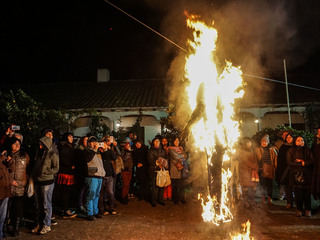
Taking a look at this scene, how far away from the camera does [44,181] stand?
514cm

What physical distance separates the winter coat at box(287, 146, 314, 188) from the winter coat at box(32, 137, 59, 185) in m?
5.76

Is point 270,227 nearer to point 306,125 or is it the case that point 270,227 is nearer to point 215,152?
point 215,152

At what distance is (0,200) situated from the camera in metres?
4.50

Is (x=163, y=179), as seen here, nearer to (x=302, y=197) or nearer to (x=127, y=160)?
(x=127, y=160)

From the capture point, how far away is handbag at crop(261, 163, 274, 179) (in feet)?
24.4

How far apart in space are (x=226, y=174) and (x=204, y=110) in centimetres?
147

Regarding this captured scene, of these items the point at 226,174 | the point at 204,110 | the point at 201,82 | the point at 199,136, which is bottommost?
the point at 226,174

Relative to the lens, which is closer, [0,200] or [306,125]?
[0,200]

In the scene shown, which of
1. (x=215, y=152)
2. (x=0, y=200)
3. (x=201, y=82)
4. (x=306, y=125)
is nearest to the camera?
(x=0, y=200)

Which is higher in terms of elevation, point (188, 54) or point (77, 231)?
point (188, 54)

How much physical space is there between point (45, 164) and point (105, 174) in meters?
1.64

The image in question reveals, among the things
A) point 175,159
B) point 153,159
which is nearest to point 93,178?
point 153,159

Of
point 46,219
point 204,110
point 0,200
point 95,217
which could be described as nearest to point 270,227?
point 204,110

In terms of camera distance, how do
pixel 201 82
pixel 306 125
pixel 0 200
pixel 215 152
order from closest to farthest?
pixel 0 200
pixel 215 152
pixel 201 82
pixel 306 125
